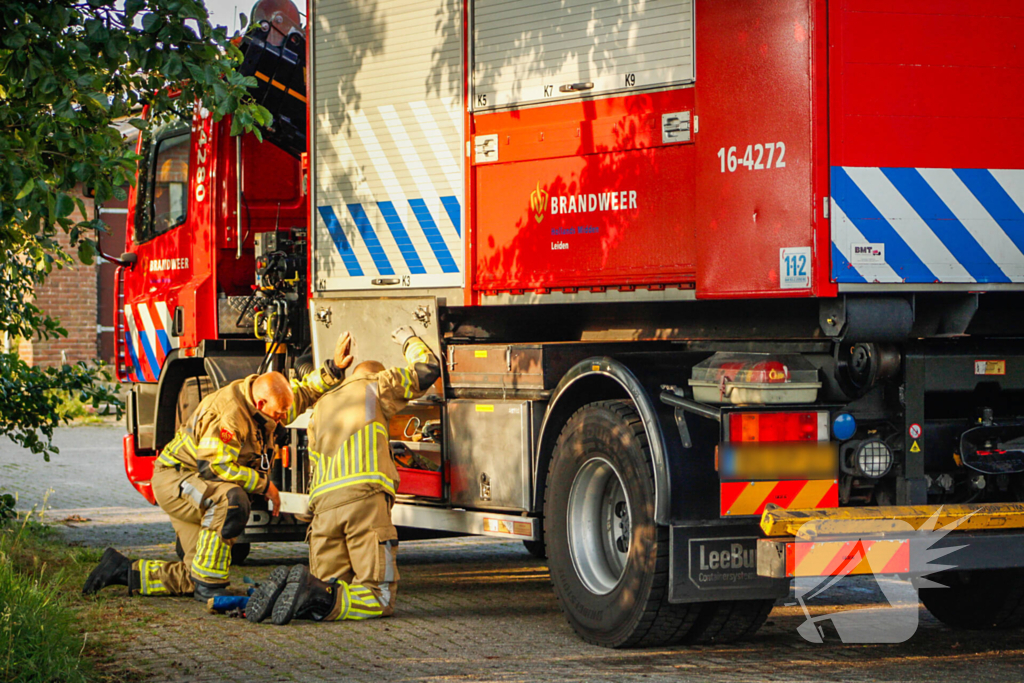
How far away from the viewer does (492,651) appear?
6164mm

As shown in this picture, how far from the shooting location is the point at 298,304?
8883 millimetres

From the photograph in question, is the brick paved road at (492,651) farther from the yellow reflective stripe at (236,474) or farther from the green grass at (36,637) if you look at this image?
the yellow reflective stripe at (236,474)

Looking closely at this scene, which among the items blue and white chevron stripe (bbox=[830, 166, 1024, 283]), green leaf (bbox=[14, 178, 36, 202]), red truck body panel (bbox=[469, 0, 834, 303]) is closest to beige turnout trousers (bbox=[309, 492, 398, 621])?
red truck body panel (bbox=[469, 0, 834, 303])

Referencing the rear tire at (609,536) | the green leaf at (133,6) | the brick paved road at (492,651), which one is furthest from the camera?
the rear tire at (609,536)

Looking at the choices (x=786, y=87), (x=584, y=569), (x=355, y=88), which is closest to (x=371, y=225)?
(x=355, y=88)

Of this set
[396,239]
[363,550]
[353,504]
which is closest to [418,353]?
[396,239]

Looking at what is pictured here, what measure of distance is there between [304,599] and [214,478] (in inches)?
57.1

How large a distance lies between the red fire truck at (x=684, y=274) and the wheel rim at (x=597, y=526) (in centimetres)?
1

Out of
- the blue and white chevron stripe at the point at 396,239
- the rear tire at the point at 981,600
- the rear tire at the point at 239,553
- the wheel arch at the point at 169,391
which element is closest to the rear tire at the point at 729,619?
the rear tire at the point at 981,600

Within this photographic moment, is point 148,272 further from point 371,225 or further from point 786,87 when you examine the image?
point 786,87

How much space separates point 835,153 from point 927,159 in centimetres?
42

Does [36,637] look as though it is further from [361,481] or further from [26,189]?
[361,481]

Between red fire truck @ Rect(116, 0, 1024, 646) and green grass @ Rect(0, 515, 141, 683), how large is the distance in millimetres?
1597

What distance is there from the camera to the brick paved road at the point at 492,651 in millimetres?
5641
